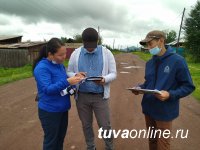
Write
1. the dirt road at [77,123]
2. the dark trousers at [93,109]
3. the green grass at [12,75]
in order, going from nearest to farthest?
the dark trousers at [93,109]
the dirt road at [77,123]
the green grass at [12,75]

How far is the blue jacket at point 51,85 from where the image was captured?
3.60 metres

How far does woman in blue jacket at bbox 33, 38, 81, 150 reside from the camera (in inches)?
142

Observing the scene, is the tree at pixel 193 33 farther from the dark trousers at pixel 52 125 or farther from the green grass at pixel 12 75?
the dark trousers at pixel 52 125

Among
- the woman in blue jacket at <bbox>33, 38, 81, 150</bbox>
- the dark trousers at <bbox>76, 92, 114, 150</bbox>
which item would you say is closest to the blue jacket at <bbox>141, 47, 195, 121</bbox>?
the dark trousers at <bbox>76, 92, 114, 150</bbox>

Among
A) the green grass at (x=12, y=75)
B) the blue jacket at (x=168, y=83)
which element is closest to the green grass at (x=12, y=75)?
the green grass at (x=12, y=75)

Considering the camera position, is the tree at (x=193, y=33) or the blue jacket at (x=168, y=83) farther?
the tree at (x=193, y=33)

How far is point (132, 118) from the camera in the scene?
697cm

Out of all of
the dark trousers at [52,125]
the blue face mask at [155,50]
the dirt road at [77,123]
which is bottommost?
the dirt road at [77,123]

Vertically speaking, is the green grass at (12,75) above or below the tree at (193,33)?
below

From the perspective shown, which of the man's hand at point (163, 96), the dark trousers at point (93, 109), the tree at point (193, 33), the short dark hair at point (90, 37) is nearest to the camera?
the man's hand at point (163, 96)

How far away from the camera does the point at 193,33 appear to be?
32594 mm

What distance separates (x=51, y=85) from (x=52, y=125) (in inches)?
24.4

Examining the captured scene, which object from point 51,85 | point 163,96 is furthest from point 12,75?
point 163,96

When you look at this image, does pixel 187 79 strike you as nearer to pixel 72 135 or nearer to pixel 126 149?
pixel 126 149
